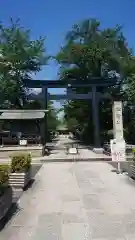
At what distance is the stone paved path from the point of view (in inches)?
237

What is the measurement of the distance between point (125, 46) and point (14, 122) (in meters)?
21.1

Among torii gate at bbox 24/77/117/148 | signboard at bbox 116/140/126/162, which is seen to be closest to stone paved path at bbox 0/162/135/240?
signboard at bbox 116/140/126/162

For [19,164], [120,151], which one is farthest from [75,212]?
[120,151]

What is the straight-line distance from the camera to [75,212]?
762 cm

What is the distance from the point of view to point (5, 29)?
4047 centimetres

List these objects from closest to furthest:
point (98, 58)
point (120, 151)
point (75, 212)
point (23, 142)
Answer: point (75, 212)
point (120, 151)
point (23, 142)
point (98, 58)

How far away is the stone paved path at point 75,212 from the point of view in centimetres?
603

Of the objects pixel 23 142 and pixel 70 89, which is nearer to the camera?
pixel 23 142

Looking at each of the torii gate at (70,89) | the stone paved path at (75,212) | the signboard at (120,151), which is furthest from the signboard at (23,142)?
the stone paved path at (75,212)

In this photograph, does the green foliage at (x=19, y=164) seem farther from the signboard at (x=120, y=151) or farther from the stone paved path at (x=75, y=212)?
the signboard at (x=120, y=151)

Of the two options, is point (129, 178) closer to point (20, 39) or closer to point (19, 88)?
point (19, 88)

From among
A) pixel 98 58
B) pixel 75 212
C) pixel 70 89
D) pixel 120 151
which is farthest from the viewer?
pixel 98 58

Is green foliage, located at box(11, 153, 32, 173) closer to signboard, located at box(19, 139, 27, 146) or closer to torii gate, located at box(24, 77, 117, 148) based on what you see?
signboard, located at box(19, 139, 27, 146)

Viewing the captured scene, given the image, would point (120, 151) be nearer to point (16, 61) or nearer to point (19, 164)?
point (19, 164)
